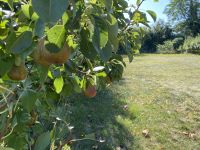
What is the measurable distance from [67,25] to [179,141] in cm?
350

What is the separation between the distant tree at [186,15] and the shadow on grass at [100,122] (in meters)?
34.5

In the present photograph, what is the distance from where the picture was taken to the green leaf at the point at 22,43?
89cm

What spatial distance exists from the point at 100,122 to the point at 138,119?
2.06 ft

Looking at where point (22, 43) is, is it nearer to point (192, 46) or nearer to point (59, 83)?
point (59, 83)

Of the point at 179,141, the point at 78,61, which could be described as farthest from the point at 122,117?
the point at 78,61

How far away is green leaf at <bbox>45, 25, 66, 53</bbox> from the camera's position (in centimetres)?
85

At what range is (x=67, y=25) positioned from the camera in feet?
2.91

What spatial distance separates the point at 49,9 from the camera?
61 centimetres

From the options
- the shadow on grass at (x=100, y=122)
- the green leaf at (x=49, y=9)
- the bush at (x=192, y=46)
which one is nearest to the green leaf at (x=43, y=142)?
the green leaf at (x=49, y=9)

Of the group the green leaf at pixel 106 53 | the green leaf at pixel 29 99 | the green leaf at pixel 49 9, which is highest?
the green leaf at pixel 49 9

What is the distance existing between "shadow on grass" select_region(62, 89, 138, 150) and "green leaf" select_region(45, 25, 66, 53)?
93.2 inches

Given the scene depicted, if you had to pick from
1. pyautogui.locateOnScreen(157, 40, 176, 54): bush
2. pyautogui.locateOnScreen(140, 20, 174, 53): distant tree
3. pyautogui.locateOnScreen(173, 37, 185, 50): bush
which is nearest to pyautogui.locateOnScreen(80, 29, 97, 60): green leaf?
pyautogui.locateOnScreen(157, 40, 176, 54): bush

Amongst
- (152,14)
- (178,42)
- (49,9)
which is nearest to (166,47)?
(178,42)

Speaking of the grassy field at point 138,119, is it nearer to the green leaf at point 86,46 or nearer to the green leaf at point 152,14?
the green leaf at point 152,14
